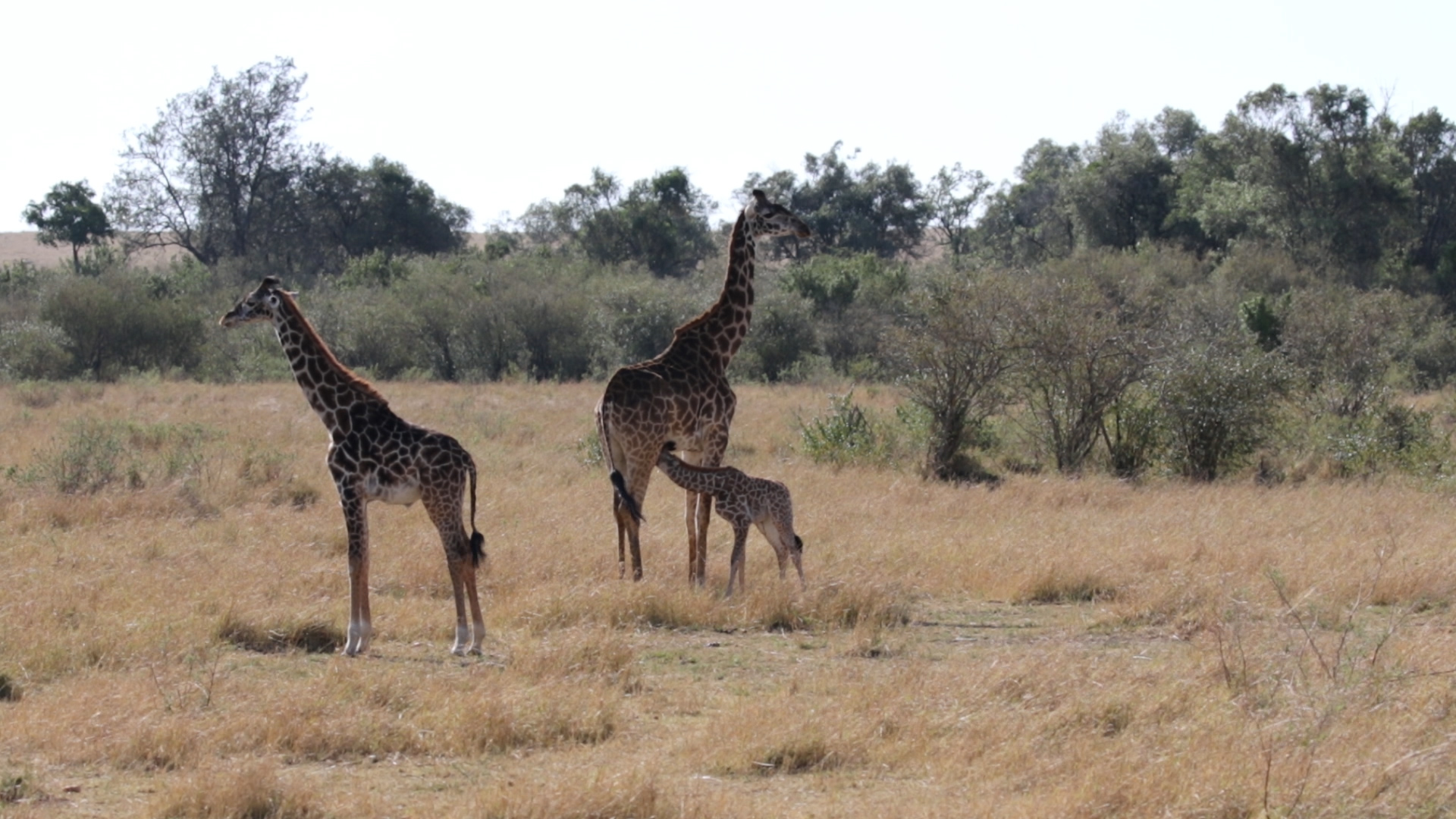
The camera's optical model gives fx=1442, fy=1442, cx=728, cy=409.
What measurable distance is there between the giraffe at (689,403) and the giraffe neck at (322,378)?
1969 millimetres

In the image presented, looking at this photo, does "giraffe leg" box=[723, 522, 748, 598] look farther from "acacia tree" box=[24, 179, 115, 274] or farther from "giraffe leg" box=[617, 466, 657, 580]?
"acacia tree" box=[24, 179, 115, 274]

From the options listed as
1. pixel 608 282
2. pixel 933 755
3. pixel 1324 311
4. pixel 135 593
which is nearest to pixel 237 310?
pixel 135 593

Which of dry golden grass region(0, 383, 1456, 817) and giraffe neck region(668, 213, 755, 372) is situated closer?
dry golden grass region(0, 383, 1456, 817)

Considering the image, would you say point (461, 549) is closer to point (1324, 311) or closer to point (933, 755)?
point (933, 755)

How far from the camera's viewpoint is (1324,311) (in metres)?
23.3

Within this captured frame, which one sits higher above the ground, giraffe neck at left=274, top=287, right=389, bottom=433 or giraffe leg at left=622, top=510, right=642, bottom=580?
giraffe neck at left=274, top=287, right=389, bottom=433

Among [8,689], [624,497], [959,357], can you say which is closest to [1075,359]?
[959,357]

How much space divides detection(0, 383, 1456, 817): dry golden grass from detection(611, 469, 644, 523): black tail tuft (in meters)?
0.59

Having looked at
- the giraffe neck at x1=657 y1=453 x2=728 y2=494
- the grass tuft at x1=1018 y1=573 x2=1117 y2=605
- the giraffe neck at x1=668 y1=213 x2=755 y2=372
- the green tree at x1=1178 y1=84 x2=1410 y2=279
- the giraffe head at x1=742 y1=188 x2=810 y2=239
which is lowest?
the grass tuft at x1=1018 y1=573 x2=1117 y2=605

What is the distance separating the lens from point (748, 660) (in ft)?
27.9

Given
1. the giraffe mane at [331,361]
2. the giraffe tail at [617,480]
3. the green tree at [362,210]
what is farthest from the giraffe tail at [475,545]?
the green tree at [362,210]

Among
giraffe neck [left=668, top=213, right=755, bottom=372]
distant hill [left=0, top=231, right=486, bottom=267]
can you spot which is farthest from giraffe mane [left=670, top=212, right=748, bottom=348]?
distant hill [left=0, top=231, right=486, bottom=267]

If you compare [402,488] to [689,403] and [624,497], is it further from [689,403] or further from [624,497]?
[689,403]

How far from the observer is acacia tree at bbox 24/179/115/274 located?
201 ft
